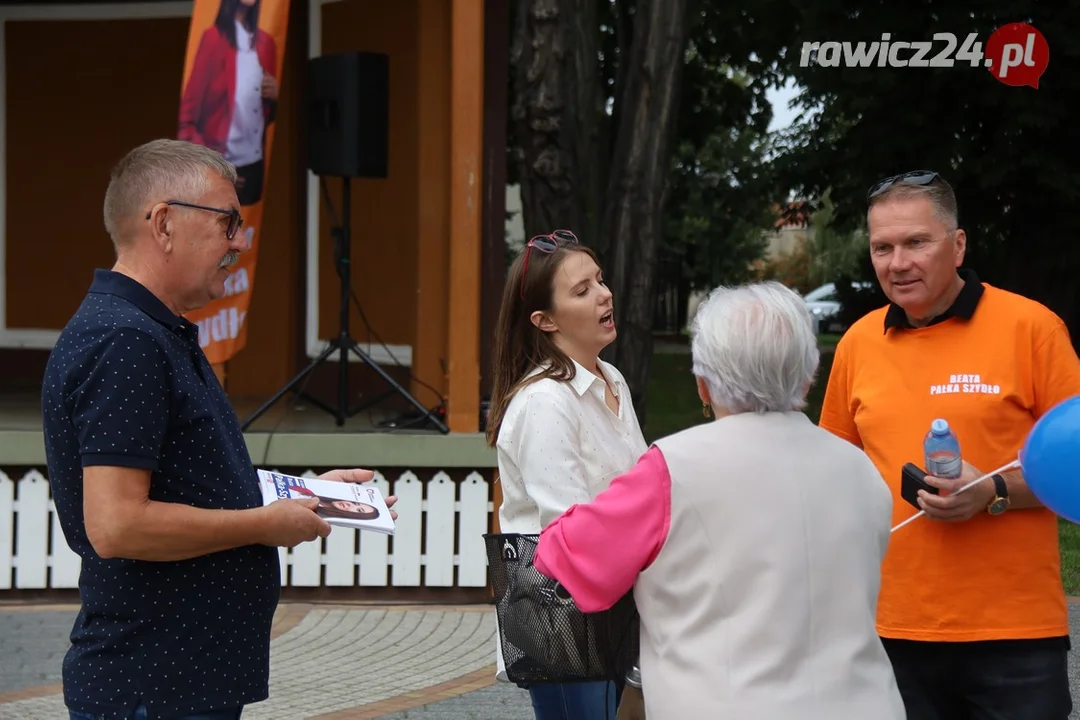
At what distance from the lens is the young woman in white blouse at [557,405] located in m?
2.88

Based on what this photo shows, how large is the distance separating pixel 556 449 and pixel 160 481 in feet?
2.95

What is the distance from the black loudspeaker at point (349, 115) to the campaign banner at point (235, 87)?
67 cm

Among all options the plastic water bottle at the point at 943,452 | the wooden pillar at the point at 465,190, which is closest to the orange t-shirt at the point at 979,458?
the plastic water bottle at the point at 943,452

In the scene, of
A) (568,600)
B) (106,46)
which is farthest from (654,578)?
(106,46)

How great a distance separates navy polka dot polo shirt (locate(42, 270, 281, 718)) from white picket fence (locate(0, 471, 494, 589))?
460cm

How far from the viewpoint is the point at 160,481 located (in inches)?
91.4

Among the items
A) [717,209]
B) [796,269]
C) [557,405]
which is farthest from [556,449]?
[796,269]

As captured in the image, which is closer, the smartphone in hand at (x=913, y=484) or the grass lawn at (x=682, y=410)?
the smartphone in hand at (x=913, y=484)

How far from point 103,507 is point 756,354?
1154 mm

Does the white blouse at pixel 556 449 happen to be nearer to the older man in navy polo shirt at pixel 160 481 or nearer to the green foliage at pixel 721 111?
the older man in navy polo shirt at pixel 160 481

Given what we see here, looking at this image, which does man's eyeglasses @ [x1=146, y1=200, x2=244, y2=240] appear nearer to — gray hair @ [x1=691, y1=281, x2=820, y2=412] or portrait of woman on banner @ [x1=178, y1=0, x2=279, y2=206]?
gray hair @ [x1=691, y1=281, x2=820, y2=412]

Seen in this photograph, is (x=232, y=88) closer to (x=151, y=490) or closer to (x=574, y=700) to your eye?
(x=574, y=700)

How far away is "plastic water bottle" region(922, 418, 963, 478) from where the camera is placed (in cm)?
272

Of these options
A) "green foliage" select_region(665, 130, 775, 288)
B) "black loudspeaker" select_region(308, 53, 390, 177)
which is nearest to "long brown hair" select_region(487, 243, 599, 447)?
"black loudspeaker" select_region(308, 53, 390, 177)
